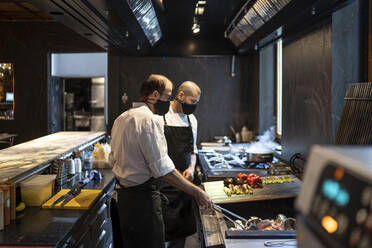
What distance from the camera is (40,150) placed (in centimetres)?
322

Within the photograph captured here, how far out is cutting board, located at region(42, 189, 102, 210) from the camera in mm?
2248

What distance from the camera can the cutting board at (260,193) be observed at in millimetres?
2234

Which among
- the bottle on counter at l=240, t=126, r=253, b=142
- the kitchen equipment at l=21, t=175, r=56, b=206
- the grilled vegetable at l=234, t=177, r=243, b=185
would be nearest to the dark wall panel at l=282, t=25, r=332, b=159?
the grilled vegetable at l=234, t=177, r=243, b=185

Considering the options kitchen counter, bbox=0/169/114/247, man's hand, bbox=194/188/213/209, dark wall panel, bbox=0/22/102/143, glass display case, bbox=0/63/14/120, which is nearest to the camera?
kitchen counter, bbox=0/169/114/247

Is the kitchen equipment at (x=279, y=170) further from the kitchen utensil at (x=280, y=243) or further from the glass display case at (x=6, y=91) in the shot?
the glass display case at (x=6, y=91)

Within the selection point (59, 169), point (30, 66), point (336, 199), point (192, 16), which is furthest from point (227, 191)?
point (30, 66)

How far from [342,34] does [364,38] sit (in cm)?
22

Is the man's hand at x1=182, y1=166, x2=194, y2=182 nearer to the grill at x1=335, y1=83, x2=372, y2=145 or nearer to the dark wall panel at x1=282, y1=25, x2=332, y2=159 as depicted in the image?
the dark wall panel at x1=282, y1=25, x2=332, y2=159

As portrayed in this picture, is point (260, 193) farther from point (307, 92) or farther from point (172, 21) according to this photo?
point (172, 21)

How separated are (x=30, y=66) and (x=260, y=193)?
4.84 metres

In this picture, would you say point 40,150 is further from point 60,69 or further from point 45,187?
point 60,69

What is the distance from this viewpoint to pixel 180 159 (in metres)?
3.15

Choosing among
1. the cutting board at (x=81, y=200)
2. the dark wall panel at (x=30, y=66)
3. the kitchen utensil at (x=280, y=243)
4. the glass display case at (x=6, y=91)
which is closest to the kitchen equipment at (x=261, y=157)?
the cutting board at (x=81, y=200)

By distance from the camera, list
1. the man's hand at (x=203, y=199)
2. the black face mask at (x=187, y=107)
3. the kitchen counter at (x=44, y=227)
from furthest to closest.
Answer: the black face mask at (x=187, y=107) → the man's hand at (x=203, y=199) → the kitchen counter at (x=44, y=227)
